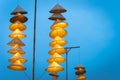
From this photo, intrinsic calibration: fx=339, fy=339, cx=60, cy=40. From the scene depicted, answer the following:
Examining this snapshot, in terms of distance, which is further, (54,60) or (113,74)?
(113,74)

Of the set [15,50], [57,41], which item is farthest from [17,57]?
[57,41]

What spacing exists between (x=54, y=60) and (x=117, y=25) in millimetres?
5933

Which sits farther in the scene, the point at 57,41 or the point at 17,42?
the point at 17,42

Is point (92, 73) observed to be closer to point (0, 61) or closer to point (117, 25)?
point (117, 25)

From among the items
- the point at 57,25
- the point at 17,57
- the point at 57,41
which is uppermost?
the point at 57,25

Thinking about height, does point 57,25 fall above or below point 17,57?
above

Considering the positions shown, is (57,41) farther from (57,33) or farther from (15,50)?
(15,50)

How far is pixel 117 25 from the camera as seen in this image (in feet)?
29.9

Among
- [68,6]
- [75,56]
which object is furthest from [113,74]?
[68,6]

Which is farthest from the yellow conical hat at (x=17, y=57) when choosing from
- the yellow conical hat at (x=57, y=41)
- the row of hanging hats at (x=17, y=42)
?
the yellow conical hat at (x=57, y=41)

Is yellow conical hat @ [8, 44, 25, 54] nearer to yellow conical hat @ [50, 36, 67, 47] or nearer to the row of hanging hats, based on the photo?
the row of hanging hats

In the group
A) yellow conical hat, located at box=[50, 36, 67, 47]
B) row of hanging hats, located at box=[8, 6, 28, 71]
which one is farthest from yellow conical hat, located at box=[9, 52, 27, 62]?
yellow conical hat, located at box=[50, 36, 67, 47]

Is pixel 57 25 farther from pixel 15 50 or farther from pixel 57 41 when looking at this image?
pixel 15 50

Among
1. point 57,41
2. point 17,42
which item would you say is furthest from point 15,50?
point 57,41
